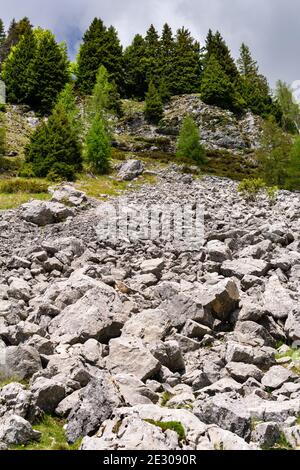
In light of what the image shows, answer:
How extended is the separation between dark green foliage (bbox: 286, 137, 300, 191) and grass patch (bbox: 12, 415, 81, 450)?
3751 cm

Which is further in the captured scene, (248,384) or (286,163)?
(286,163)

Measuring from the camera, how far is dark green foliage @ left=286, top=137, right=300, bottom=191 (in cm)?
4128

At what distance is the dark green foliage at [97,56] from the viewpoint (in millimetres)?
88938

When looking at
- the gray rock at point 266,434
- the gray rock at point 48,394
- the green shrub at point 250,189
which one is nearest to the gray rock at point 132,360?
the gray rock at point 48,394

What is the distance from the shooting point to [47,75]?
79375 millimetres

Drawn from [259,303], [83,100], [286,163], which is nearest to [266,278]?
[259,303]

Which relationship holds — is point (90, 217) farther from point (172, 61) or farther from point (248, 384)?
point (172, 61)

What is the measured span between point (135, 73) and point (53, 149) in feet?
200

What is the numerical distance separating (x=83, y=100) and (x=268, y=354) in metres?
79.9

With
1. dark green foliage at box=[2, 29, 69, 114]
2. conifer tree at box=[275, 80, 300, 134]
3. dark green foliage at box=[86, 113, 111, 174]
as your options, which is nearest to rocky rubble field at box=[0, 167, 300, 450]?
dark green foliage at box=[86, 113, 111, 174]

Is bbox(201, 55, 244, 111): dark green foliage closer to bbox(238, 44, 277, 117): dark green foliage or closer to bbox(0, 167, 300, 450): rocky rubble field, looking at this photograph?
bbox(238, 44, 277, 117): dark green foliage

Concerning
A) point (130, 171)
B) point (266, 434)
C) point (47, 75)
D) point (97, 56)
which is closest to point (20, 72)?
point (47, 75)
